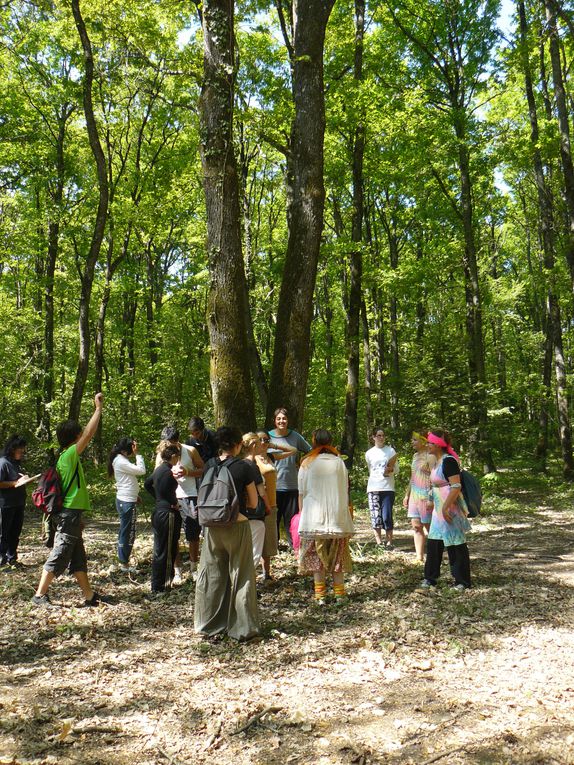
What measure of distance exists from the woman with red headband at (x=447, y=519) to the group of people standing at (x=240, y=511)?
12 mm

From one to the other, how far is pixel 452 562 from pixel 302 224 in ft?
17.2

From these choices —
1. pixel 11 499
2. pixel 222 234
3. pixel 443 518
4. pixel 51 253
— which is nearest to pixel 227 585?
pixel 443 518

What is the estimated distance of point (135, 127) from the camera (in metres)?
22.9

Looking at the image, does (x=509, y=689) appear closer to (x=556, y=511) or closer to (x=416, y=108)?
(x=556, y=511)

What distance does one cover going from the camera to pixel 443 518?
6.75 m

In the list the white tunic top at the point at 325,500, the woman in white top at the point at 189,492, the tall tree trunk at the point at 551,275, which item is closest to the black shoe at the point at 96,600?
the woman in white top at the point at 189,492

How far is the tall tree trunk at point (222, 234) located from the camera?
26.3ft

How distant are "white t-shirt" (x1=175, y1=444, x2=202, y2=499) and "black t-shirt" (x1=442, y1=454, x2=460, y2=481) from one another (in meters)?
3.19

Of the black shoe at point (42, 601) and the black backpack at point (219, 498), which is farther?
the black shoe at point (42, 601)

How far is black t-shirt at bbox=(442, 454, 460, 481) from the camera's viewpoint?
6.68 metres

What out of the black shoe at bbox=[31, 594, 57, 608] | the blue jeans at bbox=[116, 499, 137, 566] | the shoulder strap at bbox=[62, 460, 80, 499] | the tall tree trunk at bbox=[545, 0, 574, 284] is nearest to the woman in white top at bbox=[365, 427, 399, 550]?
the blue jeans at bbox=[116, 499, 137, 566]

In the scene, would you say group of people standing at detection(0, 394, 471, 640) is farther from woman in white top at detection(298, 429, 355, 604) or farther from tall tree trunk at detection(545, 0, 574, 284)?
tall tree trunk at detection(545, 0, 574, 284)

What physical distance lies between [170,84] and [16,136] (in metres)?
6.86

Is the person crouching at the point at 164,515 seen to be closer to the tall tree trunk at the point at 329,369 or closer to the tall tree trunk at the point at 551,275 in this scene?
the tall tree trunk at the point at 551,275
